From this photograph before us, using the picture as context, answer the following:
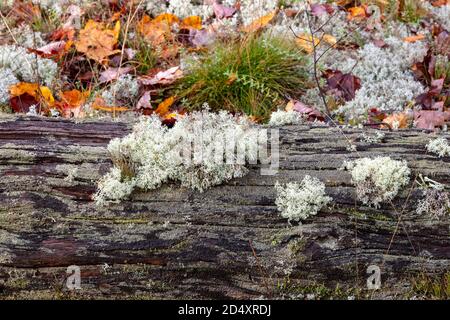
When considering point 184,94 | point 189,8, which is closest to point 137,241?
point 184,94

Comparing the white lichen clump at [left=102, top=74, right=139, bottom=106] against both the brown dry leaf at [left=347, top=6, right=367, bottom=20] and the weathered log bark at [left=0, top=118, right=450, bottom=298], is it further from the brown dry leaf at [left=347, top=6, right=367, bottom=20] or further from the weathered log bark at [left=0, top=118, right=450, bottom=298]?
the brown dry leaf at [left=347, top=6, right=367, bottom=20]

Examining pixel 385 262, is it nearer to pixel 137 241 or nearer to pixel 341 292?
pixel 341 292

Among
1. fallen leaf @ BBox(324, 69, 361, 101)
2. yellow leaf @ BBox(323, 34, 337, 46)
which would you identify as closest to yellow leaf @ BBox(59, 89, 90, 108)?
fallen leaf @ BBox(324, 69, 361, 101)

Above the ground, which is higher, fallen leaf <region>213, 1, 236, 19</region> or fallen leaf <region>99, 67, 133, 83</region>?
fallen leaf <region>213, 1, 236, 19</region>

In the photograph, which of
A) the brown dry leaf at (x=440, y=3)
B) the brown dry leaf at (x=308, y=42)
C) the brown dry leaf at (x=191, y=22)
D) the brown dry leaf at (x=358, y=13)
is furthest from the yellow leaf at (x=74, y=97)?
the brown dry leaf at (x=440, y=3)

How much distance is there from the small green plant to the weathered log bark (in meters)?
1.65

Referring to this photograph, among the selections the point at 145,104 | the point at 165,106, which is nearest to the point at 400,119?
the point at 165,106

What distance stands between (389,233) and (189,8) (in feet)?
11.4

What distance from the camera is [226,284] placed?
8.00ft

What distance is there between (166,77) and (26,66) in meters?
1.21

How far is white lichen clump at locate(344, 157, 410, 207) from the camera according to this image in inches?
102

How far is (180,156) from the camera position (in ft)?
8.75

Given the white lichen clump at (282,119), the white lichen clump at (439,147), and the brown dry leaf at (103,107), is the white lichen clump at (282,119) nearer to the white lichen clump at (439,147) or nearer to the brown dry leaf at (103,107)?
the white lichen clump at (439,147)

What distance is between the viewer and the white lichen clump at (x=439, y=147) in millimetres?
2845
